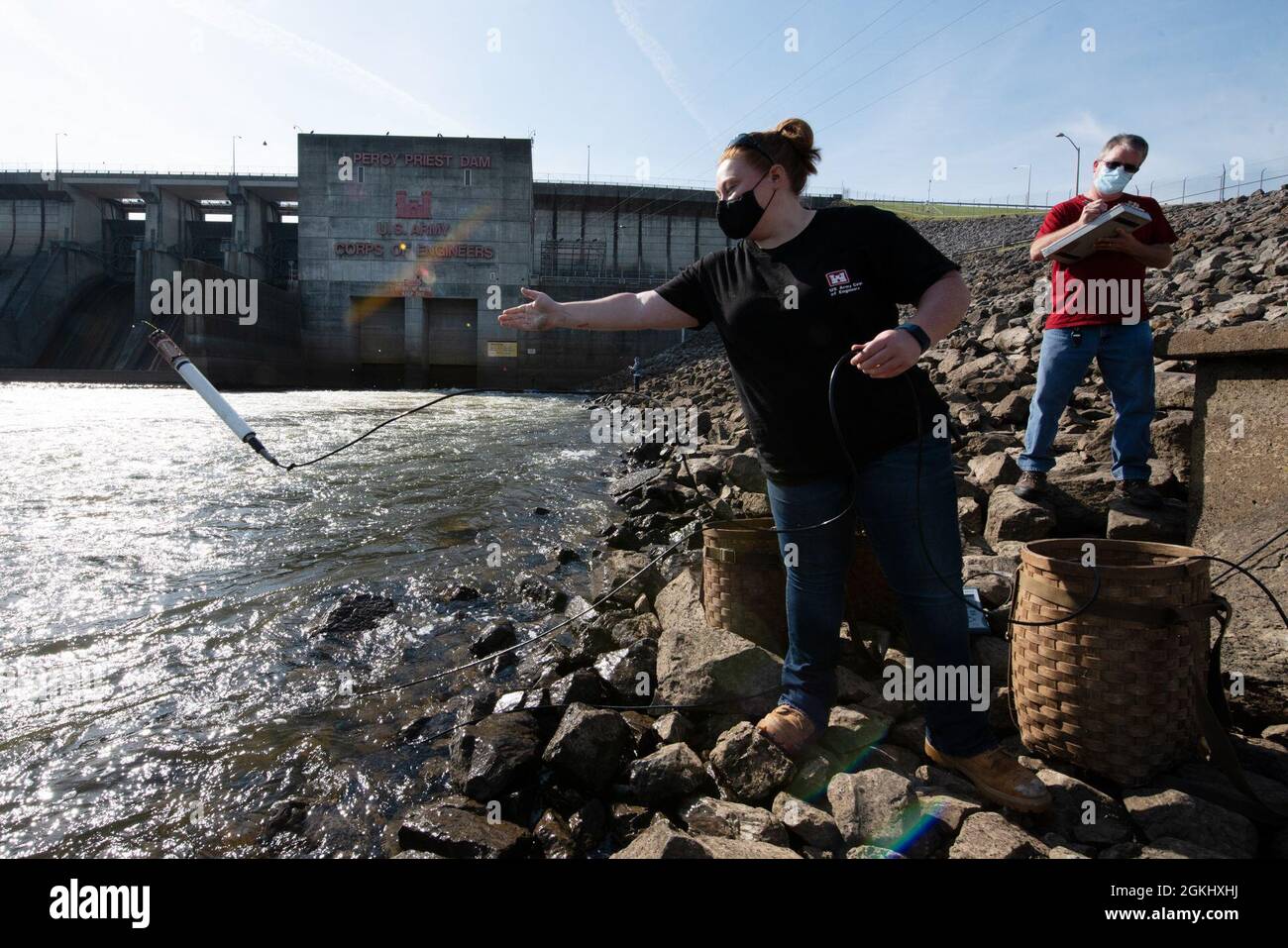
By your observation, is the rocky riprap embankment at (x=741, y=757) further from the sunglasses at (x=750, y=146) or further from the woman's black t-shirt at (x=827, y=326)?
the sunglasses at (x=750, y=146)

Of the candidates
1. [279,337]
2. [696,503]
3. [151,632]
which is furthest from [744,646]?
[279,337]

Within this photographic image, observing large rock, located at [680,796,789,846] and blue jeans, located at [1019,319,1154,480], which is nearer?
large rock, located at [680,796,789,846]

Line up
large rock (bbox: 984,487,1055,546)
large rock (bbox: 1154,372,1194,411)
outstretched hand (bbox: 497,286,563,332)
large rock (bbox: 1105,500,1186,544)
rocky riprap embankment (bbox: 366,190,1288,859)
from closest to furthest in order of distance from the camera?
rocky riprap embankment (bbox: 366,190,1288,859), outstretched hand (bbox: 497,286,563,332), large rock (bbox: 1105,500,1186,544), large rock (bbox: 984,487,1055,546), large rock (bbox: 1154,372,1194,411)

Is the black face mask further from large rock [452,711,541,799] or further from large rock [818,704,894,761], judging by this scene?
large rock [452,711,541,799]

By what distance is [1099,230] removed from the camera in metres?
3.60

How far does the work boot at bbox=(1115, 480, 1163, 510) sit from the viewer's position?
11.6 feet

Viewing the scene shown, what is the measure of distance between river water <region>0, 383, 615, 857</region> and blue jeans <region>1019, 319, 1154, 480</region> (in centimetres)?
325

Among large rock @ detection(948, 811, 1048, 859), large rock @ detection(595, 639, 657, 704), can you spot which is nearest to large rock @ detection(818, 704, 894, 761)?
large rock @ detection(948, 811, 1048, 859)

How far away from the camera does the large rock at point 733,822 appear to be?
6.84ft

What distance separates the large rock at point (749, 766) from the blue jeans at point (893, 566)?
0.17m

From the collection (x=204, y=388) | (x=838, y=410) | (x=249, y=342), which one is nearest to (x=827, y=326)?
(x=838, y=410)

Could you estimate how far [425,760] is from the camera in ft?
9.49

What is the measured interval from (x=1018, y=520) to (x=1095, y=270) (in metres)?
1.35
